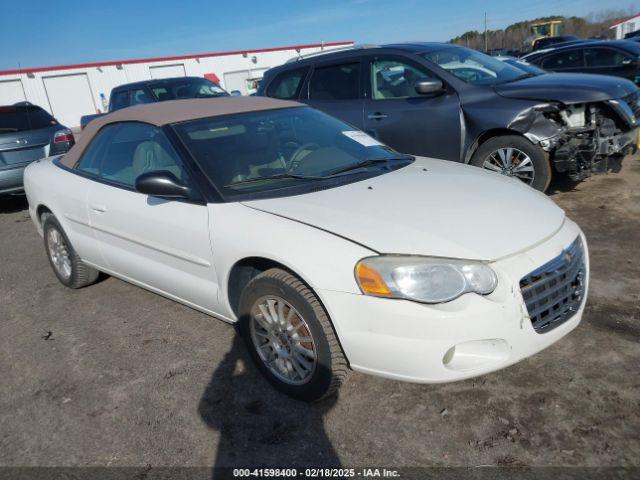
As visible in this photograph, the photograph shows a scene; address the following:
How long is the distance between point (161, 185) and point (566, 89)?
13.8ft

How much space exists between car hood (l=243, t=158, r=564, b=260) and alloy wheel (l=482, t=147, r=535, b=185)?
2.25 meters

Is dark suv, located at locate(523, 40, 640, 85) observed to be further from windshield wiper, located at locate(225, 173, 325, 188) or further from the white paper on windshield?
windshield wiper, located at locate(225, 173, 325, 188)

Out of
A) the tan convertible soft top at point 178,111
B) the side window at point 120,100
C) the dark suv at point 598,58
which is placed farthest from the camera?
the side window at point 120,100

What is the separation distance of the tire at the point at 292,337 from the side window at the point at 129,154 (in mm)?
880

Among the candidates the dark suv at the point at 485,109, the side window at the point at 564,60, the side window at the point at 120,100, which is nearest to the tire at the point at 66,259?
the dark suv at the point at 485,109

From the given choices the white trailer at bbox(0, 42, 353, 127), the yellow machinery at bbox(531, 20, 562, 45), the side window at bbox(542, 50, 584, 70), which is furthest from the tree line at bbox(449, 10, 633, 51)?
the side window at bbox(542, 50, 584, 70)

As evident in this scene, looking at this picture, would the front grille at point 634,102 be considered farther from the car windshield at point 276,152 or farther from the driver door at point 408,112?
the car windshield at point 276,152

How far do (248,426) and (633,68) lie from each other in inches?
404

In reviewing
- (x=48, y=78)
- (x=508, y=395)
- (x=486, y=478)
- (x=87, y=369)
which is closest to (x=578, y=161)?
(x=508, y=395)

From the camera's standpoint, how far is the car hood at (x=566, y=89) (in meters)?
5.09

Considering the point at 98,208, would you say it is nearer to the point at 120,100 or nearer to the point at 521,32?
the point at 120,100

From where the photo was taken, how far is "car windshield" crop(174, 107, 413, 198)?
3006 millimetres

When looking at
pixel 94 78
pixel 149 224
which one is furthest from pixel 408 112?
pixel 94 78

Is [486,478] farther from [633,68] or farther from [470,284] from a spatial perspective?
[633,68]
